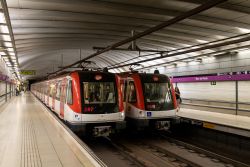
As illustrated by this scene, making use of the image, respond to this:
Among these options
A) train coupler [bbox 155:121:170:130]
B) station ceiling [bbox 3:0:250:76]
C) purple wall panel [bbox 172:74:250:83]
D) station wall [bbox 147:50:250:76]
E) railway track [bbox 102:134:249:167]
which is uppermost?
station ceiling [bbox 3:0:250:76]

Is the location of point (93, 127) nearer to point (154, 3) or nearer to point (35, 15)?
point (154, 3)

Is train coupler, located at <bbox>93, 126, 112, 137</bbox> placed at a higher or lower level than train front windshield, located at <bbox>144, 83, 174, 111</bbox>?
lower

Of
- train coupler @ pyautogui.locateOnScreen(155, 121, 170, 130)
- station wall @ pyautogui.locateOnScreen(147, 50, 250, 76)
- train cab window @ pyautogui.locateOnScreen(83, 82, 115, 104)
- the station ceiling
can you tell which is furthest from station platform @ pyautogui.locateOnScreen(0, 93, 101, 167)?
station wall @ pyautogui.locateOnScreen(147, 50, 250, 76)

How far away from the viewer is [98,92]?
10383 mm

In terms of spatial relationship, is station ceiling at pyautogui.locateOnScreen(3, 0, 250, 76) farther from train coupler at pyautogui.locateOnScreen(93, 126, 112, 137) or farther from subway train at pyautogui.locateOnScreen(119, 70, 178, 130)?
train coupler at pyautogui.locateOnScreen(93, 126, 112, 137)

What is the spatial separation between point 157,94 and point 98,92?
8.96 feet

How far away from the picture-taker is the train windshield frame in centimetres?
1149

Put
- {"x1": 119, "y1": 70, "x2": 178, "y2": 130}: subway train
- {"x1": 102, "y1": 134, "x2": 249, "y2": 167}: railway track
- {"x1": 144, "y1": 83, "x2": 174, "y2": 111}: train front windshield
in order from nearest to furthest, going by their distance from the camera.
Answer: {"x1": 102, "y1": 134, "x2": 249, "y2": 167}: railway track < {"x1": 119, "y1": 70, "x2": 178, "y2": 130}: subway train < {"x1": 144, "y1": 83, "x2": 174, "y2": 111}: train front windshield

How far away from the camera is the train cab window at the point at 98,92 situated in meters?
10.2

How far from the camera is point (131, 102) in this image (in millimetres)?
12039

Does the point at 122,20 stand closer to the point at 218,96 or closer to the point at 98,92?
the point at 98,92

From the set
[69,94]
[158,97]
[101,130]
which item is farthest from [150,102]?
[69,94]

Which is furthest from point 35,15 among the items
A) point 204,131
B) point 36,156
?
point 204,131

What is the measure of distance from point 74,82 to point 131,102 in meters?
2.92
